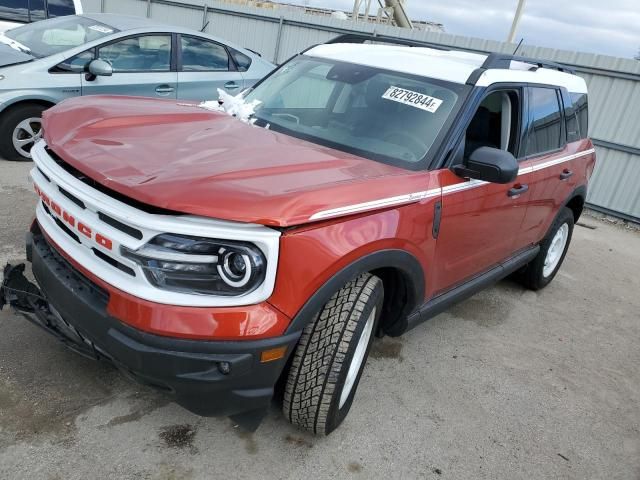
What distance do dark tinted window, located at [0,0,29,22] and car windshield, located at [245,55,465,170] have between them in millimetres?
6097

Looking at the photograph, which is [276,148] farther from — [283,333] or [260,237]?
[283,333]

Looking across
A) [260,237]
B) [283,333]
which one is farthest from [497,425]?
[260,237]

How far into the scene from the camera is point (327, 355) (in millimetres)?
2322

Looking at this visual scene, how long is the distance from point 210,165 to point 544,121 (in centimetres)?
277

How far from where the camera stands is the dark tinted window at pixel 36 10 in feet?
26.2

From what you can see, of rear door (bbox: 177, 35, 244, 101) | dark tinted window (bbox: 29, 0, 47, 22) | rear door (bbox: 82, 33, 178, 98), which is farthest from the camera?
dark tinted window (bbox: 29, 0, 47, 22)

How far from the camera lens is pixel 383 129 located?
3.04m

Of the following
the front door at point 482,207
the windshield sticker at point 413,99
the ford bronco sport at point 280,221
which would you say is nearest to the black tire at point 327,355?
the ford bronco sport at point 280,221

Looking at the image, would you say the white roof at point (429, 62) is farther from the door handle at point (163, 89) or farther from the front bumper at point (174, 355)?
the door handle at point (163, 89)

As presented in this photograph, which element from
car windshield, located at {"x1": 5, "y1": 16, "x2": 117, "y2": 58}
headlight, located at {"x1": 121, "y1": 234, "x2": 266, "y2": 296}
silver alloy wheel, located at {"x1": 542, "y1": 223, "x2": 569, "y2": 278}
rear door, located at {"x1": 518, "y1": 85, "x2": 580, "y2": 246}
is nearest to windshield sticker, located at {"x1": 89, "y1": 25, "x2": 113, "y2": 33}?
car windshield, located at {"x1": 5, "y1": 16, "x2": 117, "y2": 58}

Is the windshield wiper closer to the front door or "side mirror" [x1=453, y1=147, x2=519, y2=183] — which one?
the front door

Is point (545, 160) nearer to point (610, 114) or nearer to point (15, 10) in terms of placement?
point (610, 114)

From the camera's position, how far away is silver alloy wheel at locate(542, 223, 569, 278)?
16.2ft

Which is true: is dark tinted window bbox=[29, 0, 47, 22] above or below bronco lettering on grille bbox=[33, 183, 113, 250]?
above
